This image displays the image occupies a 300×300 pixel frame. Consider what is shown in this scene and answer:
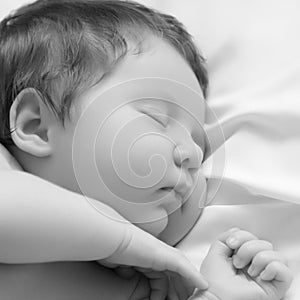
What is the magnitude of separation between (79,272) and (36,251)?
13cm

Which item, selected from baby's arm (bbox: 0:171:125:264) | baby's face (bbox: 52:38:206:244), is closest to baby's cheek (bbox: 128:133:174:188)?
baby's face (bbox: 52:38:206:244)

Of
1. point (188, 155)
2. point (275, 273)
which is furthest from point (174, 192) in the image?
point (275, 273)

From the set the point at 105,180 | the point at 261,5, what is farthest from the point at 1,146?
the point at 261,5

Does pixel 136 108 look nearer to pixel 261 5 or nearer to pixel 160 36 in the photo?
pixel 160 36

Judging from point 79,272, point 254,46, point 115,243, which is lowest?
point 79,272

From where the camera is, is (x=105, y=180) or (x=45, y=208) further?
(x=105, y=180)

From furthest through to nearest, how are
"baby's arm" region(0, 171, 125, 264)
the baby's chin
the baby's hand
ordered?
the baby's chin, the baby's hand, "baby's arm" region(0, 171, 125, 264)

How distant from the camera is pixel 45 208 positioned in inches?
34.1

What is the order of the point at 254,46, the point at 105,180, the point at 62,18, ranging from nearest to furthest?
1. the point at 105,180
2. the point at 62,18
3. the point at 254,46

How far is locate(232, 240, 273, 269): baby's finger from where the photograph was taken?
38.4 inches

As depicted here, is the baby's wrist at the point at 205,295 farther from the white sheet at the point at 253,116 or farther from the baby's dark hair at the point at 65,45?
the baby's dark hair at the point at 65,45

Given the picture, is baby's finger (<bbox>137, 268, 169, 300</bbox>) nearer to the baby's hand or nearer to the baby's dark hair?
the baby's hand

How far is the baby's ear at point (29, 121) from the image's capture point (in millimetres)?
1011

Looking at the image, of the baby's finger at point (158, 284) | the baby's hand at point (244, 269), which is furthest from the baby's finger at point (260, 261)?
the baby's finger at point (158, 284)
